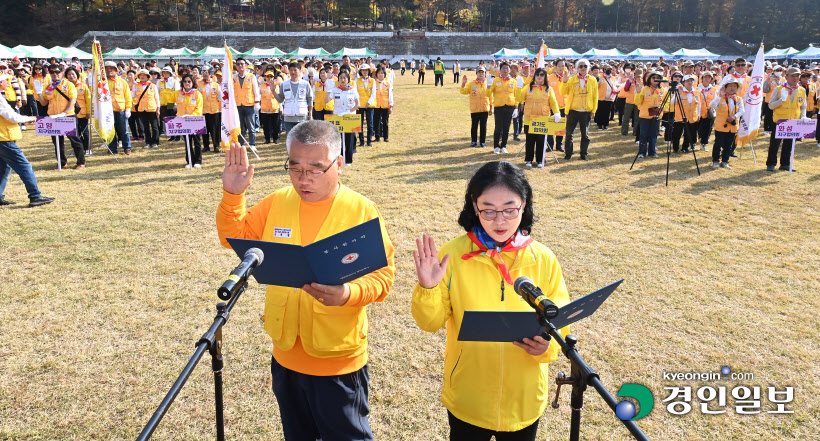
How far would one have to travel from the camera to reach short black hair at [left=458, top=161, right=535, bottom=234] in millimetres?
2348

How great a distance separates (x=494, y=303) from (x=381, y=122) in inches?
520

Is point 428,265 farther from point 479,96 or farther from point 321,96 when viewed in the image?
point 479,96

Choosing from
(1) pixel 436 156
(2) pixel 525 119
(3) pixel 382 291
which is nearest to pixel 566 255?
(3) pixel 382 291

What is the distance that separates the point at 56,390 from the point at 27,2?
87.9m

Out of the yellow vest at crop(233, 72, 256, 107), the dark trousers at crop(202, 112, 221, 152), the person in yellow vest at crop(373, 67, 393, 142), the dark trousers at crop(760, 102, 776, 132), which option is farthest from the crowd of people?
the dark trousers at crop(202, 112, 221, 152)

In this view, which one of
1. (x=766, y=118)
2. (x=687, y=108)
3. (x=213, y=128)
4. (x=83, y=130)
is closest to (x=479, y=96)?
(x=687, y=108)

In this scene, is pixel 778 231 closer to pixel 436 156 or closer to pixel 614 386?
pixel 614 386

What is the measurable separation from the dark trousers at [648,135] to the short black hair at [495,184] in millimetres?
10839

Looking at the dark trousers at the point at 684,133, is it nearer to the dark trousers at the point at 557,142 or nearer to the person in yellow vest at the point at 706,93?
the person in yellow vest at the point at 706,93

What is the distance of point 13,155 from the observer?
26.6ft

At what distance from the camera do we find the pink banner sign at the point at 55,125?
1037 centimetres

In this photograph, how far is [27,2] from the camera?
68.4 metres

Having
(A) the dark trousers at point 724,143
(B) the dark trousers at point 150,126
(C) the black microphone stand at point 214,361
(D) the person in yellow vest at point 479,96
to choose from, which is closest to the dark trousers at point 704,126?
(A) the dark trousers at point 724,143

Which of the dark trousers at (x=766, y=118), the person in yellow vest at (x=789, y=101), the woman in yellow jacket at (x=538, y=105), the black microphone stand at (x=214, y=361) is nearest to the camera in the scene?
the black microphone stand at (x=214, y=361)
